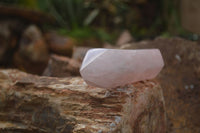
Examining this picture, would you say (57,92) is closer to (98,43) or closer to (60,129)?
(60,129)

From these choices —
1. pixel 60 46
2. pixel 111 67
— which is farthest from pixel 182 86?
pixel 60 46

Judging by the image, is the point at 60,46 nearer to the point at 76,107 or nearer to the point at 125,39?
the point at 125,39

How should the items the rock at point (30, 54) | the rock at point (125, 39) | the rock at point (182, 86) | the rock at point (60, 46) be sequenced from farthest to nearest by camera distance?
1. the rock at point (60, 46)
2. the rock at point (30, 54)
3. the rock at point (125, 39)
4. the rock at point (182, 86)

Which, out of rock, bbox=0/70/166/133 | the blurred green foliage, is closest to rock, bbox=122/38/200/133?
rock, bbox=0/70/166/133

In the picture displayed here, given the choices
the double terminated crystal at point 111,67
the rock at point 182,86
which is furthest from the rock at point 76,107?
the rock at point 182,86

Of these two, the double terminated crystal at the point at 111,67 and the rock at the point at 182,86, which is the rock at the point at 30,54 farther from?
the double terminated crystal at the point at 111,67
